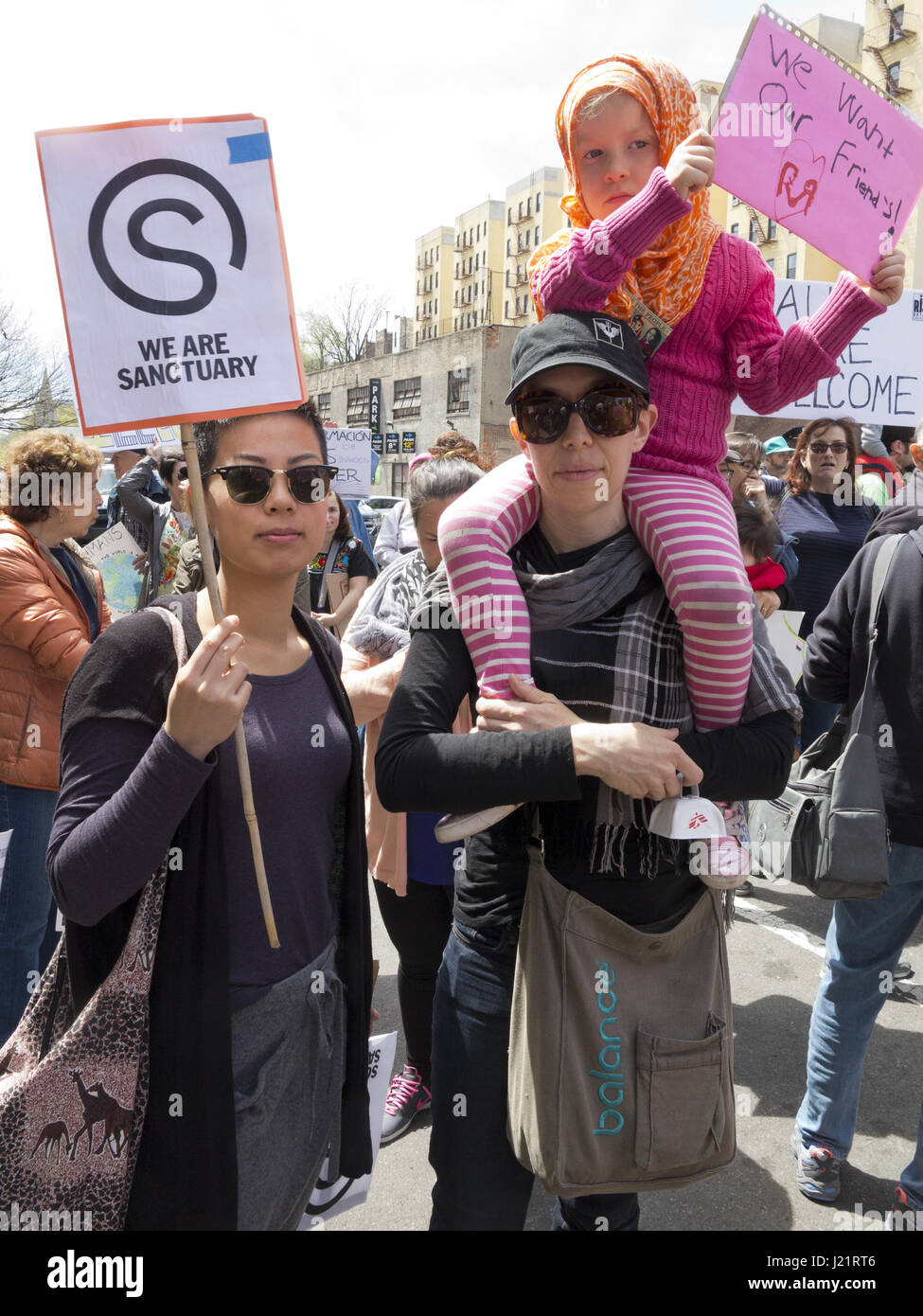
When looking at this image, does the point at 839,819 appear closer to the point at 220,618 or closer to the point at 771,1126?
the point at 771,1126

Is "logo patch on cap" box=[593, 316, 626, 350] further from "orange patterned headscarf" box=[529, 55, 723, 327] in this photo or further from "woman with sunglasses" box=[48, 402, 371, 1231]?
"woman with sunglasses" box=[48, 402, 371, 1231]

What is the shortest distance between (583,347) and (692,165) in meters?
0.39

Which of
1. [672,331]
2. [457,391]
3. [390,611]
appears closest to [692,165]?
[672,331]

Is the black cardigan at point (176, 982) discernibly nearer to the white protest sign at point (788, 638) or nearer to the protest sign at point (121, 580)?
the white protest sign at point (788, 638)

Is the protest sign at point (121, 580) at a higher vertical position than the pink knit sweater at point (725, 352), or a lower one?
lower

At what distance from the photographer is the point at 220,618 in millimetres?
1562

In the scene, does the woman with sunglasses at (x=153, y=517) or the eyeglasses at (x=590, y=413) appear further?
the woman with sunglasses at (x=153, y=517)

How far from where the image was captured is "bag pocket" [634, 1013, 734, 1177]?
5.60 feet

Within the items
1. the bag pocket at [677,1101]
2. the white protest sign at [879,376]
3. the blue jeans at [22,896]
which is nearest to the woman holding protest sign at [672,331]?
the bag pocket at [677,1101]

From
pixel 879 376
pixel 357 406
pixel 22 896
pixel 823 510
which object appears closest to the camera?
pixel 22 896

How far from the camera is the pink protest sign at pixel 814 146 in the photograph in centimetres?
198

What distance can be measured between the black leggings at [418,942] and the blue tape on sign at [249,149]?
2.16m

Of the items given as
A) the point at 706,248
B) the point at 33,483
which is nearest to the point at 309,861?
the point at 706,248

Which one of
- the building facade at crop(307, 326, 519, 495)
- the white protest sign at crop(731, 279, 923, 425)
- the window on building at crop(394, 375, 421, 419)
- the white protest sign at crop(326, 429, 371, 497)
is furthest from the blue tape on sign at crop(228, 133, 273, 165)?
the window on building at crop(394, 375, 421, 419)
